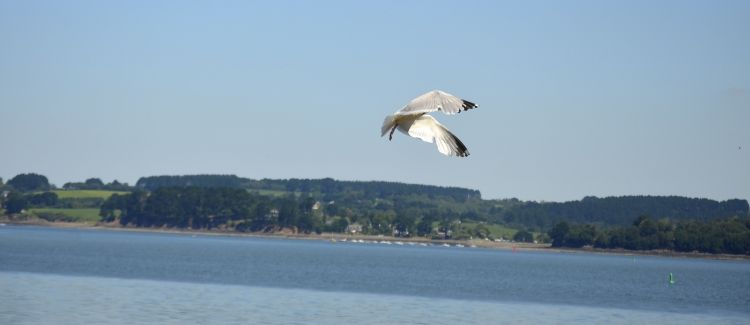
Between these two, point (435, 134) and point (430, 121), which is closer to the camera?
point (435, 134)

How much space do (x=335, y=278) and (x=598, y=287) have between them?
23796 mm

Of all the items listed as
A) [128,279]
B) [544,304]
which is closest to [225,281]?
[128,279]

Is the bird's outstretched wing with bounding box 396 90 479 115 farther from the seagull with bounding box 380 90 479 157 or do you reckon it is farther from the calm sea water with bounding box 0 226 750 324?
the calm sea water with bounding box 0 226 750 324

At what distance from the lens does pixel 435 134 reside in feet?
60.1

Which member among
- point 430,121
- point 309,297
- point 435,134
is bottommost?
point 309,297

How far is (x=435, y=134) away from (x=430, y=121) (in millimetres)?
354

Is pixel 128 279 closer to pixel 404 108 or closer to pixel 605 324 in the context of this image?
pixel 605 324

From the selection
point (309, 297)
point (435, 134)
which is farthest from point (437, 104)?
point (309, 297)

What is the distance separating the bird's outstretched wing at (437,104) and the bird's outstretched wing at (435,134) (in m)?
0.42

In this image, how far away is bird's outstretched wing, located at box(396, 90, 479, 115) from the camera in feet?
57.7

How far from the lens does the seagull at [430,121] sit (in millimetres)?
17703

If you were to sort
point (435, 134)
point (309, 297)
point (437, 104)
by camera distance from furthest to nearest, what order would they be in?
1. point (309, 297)
2. point (435, 134)
3. point (437, 104)

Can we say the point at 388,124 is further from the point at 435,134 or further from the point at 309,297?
the point at 309,297

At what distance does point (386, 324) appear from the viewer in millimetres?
53562
